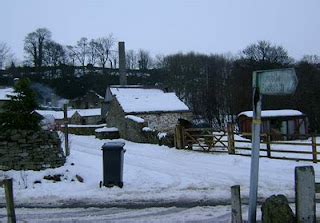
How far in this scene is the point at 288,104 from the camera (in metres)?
50.3

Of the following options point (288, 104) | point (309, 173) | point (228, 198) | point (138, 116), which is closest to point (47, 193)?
point (228, 198)

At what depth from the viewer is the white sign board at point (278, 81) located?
597 centimetres

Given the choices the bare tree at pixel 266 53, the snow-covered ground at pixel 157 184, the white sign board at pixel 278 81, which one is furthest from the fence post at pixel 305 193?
the bare tree at pixel 266 53

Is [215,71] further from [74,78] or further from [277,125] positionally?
[277,125]

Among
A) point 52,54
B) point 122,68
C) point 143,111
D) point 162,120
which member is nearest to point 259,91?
point 143,111

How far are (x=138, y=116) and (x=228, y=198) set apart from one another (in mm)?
25991

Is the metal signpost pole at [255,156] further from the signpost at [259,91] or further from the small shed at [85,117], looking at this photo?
the small shed at [85,117]

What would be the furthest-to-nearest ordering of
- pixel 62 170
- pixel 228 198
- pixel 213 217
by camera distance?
pixel 62 170 < pixel 228 198 < pixel 213 217

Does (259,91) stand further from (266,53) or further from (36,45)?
(36,45)

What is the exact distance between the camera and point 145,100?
130 ft

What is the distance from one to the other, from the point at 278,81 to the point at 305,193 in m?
1.56

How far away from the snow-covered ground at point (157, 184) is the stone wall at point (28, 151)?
454 millimetres

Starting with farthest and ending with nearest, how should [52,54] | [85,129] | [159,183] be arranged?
[52,54], [85,129], [159,183]

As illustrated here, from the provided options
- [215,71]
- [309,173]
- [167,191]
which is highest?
[215,71]
